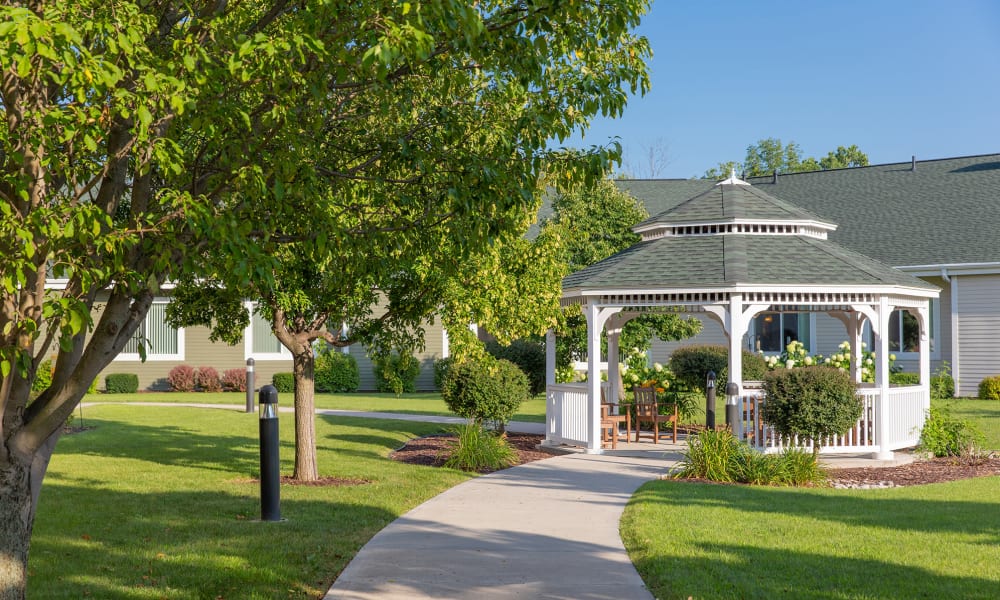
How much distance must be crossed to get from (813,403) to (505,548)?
710 centimetres

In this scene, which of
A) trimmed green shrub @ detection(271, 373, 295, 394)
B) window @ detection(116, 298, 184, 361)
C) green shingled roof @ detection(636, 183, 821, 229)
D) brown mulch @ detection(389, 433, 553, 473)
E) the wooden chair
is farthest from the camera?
window @ detection(116, 298, 184, 361)

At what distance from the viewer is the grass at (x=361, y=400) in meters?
24.4

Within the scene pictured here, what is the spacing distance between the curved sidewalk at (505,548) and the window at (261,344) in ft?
62.4

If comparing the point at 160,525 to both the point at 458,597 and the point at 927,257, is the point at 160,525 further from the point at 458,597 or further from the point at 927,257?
the point at 927,257

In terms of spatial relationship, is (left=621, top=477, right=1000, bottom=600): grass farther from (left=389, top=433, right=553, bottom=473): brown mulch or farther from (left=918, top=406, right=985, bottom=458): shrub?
(left=389, top=433, right=553, bottom=473): brown mulch

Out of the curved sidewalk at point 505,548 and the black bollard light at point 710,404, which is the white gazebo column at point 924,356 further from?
the curved sidewalk at point 505,548

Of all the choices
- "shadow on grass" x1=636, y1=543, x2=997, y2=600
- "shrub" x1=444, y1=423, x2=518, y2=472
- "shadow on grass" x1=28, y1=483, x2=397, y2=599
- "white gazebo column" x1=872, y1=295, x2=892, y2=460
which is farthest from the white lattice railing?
"shadow on grass" x1=28, y1=483, x2=397, y2=599

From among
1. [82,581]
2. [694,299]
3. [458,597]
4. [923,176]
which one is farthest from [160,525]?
[923,176]

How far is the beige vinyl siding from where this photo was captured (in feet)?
85.0

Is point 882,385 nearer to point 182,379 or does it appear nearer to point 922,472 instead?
point 922,472

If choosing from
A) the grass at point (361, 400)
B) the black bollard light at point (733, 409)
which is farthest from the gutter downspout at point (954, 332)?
the black bollard light at point (733, 409)

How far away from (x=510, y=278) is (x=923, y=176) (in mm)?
23209

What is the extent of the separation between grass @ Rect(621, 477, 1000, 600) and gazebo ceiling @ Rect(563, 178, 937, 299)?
13.5ft

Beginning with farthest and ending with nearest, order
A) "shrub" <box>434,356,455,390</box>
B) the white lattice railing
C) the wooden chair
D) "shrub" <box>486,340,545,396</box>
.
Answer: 1. "shrub" <box>434,356,455,390</box>
2. "shrub" <box>486,340,545,396</box>
3. the wooden chair
4. the white lattice railing
